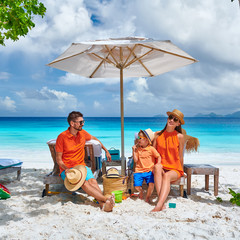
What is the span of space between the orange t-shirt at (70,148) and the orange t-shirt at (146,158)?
3.04 feet

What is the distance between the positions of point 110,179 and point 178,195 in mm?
1264

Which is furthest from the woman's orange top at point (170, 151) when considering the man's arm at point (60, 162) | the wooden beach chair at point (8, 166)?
the wooden beach chair at point (8, 166)

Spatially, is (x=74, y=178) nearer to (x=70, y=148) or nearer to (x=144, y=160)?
(x=70, y=148)

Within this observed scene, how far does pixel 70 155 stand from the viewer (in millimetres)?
4133

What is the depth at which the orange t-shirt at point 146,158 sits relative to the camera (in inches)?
163

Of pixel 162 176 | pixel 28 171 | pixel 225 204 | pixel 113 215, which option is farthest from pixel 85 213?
pixel 28 171

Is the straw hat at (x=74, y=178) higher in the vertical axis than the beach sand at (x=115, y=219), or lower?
higher

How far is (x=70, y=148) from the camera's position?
4.11m

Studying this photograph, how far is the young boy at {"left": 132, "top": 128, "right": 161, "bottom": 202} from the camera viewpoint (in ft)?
13.4

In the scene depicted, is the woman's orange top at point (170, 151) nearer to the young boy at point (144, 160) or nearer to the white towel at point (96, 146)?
the young boy at point (144, 160)

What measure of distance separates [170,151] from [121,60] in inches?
75.5

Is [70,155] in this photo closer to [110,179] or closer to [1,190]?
[110,179]

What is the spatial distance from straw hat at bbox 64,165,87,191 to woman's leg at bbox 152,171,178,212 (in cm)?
111

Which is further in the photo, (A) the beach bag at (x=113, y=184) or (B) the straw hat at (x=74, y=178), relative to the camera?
(A) the beach bag at (x=113, y=184)
